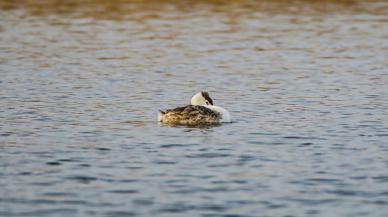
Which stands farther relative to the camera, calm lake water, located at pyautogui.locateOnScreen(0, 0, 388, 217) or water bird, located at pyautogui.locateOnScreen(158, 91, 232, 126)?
water bird, located at pyautogui.locateOnScreen(158, 91, 232, 126)

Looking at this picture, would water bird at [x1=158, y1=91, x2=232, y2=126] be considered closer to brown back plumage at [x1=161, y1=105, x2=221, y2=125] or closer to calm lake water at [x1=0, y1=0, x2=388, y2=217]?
brown back plumage at [x1=161, y1=105, x2=221, y2=125]

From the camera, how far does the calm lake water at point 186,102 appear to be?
40.6 ft

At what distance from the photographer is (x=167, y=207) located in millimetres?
11844

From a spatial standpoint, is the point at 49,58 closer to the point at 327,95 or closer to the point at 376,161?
the point at 327,95

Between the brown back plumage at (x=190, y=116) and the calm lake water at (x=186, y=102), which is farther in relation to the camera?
the brown back plumage at (x=190, y=116)

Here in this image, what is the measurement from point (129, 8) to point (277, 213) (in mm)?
27663

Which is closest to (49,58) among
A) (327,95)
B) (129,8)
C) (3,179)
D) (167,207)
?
(327,95)

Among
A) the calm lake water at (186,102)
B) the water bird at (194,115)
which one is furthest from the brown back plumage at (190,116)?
the calm lake water at (186,102)

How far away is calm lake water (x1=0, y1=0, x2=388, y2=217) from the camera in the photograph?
40.6ft

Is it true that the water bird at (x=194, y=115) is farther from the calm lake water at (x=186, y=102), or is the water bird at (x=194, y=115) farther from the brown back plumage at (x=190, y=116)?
the calm lake water at (x=186, y=102)

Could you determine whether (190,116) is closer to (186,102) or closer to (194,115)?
(194,115)

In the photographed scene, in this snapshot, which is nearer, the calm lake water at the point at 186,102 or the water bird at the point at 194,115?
the calm lake water at the point at 186,102

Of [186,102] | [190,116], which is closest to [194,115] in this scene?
[190,116]

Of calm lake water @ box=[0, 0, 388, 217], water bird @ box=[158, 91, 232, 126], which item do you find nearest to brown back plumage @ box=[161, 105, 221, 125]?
water bird @ box=[158, 91, 232, 126]
